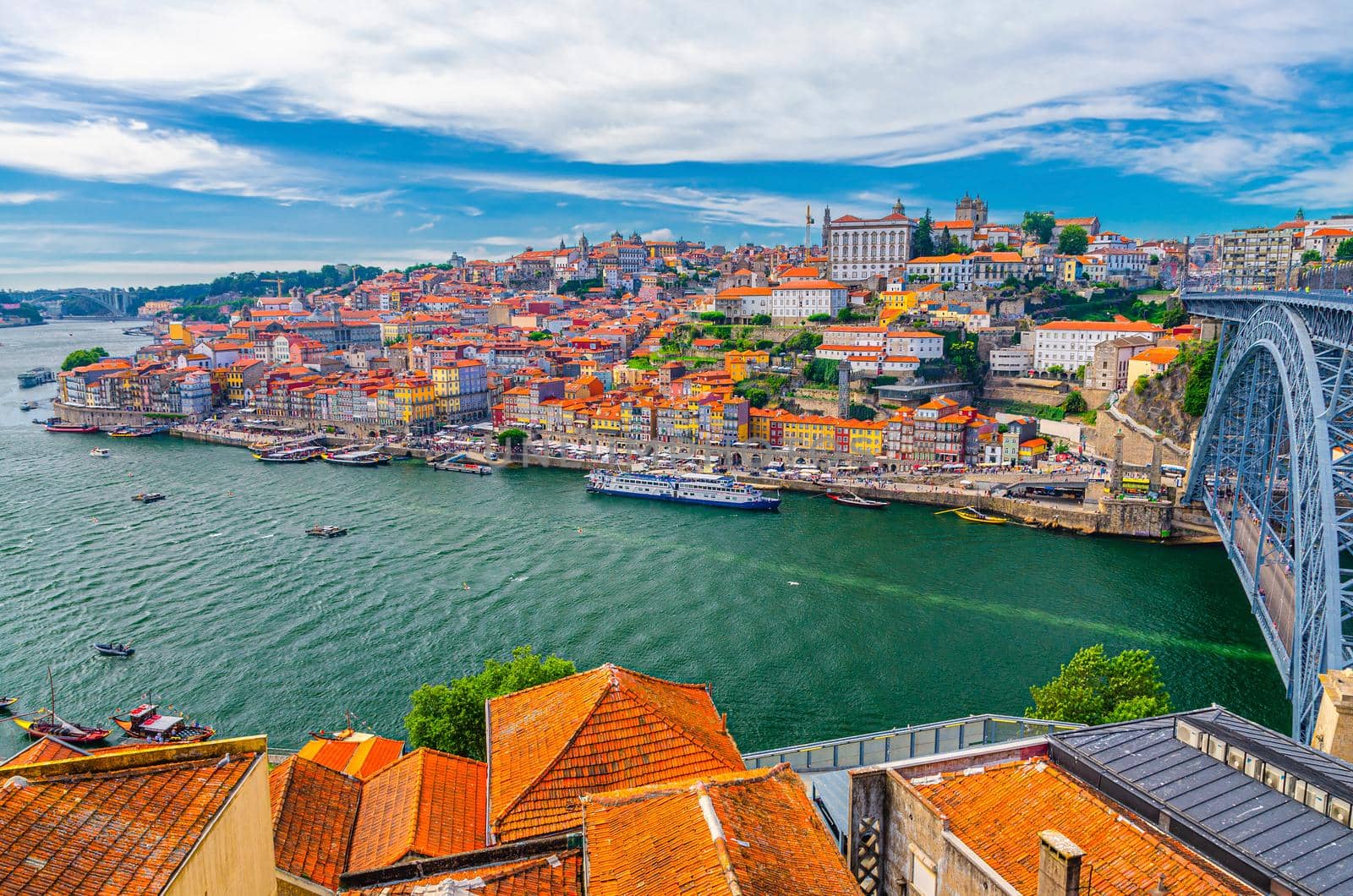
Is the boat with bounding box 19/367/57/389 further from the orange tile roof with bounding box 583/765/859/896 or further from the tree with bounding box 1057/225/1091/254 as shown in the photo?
the orange tile roof with bounding box 583/765/859/896

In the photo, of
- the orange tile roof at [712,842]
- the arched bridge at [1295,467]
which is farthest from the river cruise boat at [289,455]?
the orange tile roof at [712,842]

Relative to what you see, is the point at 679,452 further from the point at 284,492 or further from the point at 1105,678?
the point at 1105,678

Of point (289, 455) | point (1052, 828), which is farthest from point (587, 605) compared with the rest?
point (289, 455)

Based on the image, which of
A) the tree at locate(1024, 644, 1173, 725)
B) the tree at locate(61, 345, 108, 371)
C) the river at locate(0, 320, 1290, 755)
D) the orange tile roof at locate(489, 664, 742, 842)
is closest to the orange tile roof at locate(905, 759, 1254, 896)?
the orange tile roof at locate(489, 664, 742, 842)

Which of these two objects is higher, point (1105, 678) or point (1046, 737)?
point (1046, 737)

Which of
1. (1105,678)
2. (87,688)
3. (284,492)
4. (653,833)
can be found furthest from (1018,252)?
(653,833)

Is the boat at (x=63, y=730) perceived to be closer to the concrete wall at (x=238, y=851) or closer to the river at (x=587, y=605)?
the river at (x=587, y=605)

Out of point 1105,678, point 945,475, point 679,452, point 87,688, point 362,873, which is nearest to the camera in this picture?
point 362,873
